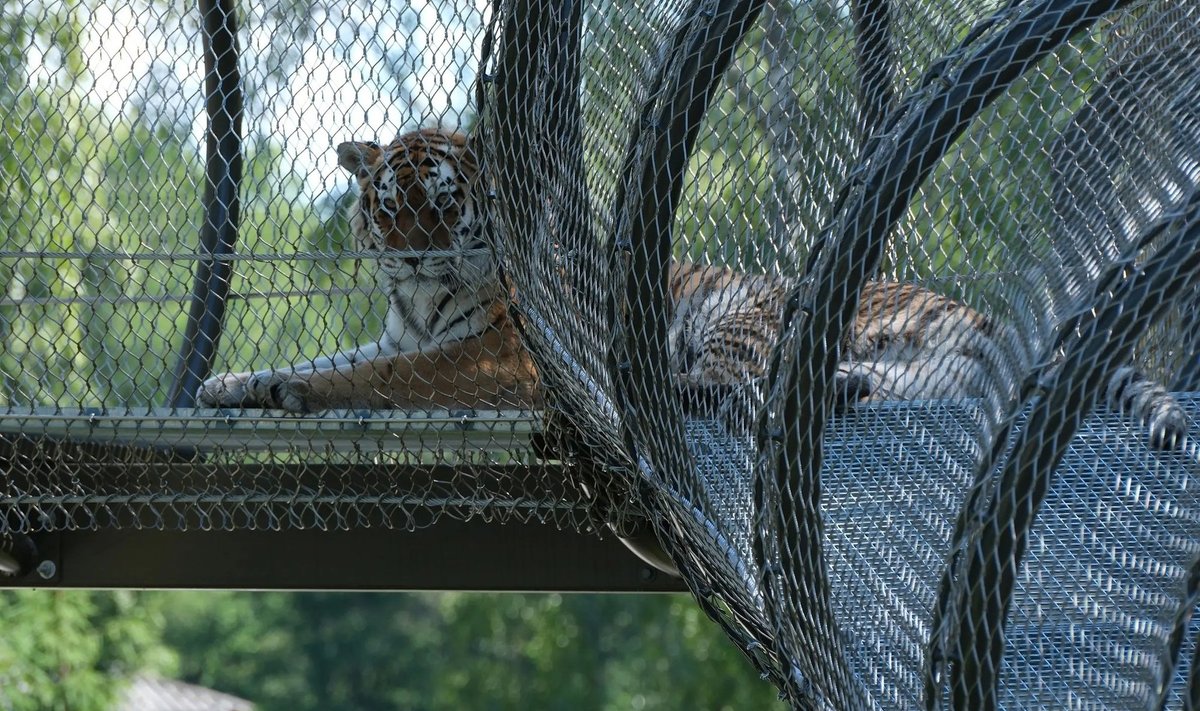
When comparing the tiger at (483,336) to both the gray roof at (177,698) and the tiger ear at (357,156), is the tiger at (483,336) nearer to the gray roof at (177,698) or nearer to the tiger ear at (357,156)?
the tiger ear at (357,156)

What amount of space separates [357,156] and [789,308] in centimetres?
→ 119

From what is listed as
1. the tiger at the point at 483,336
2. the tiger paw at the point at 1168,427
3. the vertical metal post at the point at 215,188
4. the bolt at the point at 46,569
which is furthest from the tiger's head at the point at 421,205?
the tiger paw at the point at 1168,427

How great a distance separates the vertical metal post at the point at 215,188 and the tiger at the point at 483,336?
0.08 meters

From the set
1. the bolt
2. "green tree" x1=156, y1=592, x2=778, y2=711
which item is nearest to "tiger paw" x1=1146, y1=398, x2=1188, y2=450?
the bolt

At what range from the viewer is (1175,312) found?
80.7 inches

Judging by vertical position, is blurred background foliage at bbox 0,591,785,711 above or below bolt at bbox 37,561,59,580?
below

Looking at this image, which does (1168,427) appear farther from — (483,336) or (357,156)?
(357,156)

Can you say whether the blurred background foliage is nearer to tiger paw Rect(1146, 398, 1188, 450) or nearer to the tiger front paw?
the tiger front paw

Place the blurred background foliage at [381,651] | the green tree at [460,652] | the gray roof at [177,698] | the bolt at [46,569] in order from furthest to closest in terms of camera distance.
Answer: the gray roof at [177,698] → the green tree at [460,652] → the blurred background foliage at [381,651] → the bolt at [46,569]

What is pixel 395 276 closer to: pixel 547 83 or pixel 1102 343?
pixel 547 83

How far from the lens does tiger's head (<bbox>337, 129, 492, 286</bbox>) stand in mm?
2727

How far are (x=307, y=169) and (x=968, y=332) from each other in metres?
0.99

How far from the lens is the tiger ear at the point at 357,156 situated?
2178mm

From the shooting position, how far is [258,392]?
2350 millimetres
